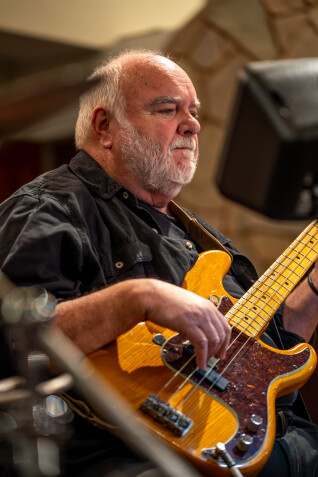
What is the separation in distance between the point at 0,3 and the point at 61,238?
140 centimetres

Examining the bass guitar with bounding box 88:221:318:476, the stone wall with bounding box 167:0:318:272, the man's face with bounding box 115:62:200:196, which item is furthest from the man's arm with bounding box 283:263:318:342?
the stone wall with bounding box 167:0:318:272

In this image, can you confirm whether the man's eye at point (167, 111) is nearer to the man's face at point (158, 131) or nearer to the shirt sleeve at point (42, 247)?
the man's face at point (158, 131)

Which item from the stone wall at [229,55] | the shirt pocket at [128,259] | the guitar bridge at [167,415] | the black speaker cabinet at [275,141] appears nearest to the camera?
the black speaker cabinet at [275,141]

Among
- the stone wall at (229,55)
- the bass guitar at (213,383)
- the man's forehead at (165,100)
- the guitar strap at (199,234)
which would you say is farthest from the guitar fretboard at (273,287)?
the stone wall at (229,55)

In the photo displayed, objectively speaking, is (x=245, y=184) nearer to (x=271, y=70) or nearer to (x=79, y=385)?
(x=271, y=70)

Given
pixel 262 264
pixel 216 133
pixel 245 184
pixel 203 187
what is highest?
pixel 245 184

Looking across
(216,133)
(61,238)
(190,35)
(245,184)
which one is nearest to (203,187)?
(216,133)

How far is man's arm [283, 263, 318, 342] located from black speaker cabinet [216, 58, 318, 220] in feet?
2.88

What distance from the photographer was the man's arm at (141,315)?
921 millimetres

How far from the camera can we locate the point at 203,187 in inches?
106

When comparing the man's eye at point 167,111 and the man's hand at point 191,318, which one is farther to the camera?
the man's eye at point 167,111

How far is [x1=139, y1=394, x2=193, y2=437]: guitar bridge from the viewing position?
0.86 m

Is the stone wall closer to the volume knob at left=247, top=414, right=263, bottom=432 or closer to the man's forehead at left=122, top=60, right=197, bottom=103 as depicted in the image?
the man's forehead at left=122, top=60, right=197, bottom=103

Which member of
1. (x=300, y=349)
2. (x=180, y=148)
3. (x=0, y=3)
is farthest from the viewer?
(x=0, y=3)
